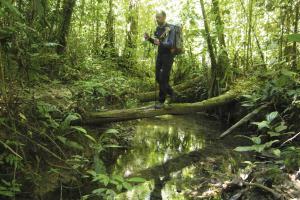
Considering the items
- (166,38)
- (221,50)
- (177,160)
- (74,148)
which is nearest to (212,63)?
(221,50)

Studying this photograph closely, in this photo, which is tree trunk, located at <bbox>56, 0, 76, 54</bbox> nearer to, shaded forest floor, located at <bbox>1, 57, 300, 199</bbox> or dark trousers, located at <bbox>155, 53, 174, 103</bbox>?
shaded forest floor, located at <bbox>1, 57, 300, 199</bbox>

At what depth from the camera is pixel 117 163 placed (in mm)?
6582

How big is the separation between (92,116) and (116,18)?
6918 millimetres

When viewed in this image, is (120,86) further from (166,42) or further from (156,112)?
(166,42)

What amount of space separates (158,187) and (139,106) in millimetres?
3873

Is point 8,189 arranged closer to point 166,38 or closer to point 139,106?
point 166,38

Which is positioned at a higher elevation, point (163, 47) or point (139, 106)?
point (163, 47)

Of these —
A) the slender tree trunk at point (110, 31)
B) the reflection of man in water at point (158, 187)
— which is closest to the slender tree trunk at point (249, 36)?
the slender tree trunk at point (110, 31)

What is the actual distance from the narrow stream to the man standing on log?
1006 millimetres

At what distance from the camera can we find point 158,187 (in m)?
5.79

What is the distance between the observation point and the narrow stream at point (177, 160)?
Answer: 561 centimetres

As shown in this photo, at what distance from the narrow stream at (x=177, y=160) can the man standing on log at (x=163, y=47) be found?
3.30ft

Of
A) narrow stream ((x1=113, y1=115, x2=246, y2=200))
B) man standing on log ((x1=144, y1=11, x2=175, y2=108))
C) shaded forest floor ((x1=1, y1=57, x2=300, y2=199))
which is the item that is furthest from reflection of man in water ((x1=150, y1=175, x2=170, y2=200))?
man standing on log ((x1=144, y1=11, x2=175, y2=108))

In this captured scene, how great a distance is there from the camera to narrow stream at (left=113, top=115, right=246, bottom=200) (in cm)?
561
